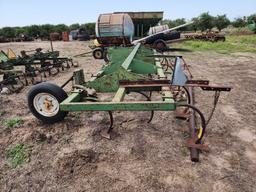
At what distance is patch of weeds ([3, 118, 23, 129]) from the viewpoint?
15.3 ft

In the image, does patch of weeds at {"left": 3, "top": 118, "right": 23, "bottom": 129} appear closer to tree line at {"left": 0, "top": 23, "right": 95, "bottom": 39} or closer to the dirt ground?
the dirt ground

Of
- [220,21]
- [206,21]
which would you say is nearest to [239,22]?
[220,21]

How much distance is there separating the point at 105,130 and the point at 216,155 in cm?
182

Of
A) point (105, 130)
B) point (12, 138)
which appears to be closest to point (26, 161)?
point (12, 138)

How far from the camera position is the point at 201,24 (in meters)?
42.5

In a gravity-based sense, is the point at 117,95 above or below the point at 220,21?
below

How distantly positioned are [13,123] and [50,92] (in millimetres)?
1139

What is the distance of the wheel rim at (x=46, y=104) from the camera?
172 inches

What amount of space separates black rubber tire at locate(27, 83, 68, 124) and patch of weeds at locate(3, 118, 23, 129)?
498mm

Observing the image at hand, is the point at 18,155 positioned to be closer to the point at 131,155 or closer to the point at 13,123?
the point at 13,123

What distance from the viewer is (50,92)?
13.9ft

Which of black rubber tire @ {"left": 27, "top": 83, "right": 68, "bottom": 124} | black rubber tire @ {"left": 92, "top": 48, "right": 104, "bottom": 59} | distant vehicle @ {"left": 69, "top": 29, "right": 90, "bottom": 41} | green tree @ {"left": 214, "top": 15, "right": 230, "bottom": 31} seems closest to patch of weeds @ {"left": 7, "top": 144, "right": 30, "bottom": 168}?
black rubber tire @ {"left": 27, "top": 83, "right": 68, "bottom": 124}

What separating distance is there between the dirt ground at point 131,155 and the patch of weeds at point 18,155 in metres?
0.08

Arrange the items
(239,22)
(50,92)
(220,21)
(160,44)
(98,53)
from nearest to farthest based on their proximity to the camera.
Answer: (50,92) < (98,53) < (160,44) < (220,21) < (239,22)
